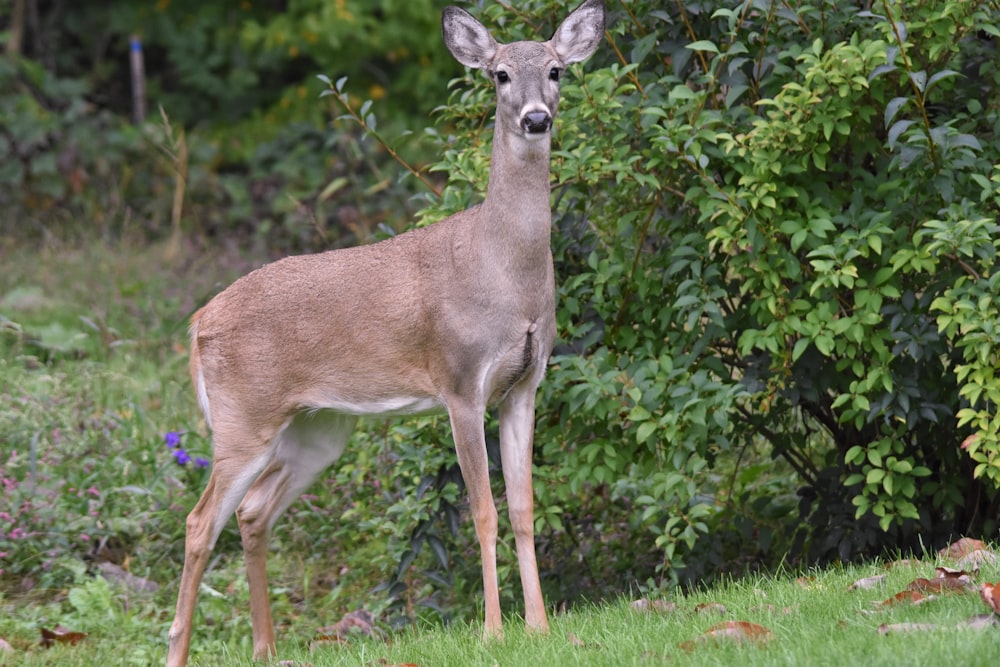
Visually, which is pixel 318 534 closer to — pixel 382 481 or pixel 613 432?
pixel 382 481

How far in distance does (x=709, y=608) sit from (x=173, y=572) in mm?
3339

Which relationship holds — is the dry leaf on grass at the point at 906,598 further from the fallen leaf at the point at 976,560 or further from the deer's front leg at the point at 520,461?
the deer's front leg at the point at 520,461

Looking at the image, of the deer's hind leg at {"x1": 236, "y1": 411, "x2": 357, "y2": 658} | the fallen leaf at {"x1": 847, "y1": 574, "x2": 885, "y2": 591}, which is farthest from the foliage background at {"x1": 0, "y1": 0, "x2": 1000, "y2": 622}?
the fallen leaf at {"x1": 847, "y1": 574, "x2": 885, "y2": 591}

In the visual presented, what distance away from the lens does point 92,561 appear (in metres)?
7.03

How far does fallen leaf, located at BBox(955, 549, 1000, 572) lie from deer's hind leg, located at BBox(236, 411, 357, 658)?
2720 mm

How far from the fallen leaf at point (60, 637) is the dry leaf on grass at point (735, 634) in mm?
3253

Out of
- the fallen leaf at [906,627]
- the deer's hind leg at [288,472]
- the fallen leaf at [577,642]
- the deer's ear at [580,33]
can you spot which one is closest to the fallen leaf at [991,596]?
the fallen leaf at [906,627]

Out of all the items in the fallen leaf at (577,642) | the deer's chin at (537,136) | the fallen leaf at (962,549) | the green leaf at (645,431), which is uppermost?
the deer's chin at (537,136)

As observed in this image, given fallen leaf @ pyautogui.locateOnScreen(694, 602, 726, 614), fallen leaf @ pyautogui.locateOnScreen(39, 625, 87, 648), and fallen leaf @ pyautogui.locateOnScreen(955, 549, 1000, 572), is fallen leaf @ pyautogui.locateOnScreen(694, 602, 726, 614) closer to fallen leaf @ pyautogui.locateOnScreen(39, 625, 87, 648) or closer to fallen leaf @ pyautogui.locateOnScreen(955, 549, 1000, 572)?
fallen leaf @ pyautogui.locateOnScreen(955, 549, 1000, 572)

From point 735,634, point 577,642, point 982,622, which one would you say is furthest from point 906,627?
point 577,642

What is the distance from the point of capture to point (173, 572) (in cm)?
704

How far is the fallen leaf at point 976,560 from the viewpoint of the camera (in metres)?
4.67

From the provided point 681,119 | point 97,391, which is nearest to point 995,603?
point 681,119

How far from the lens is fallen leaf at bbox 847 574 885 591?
4715mm
